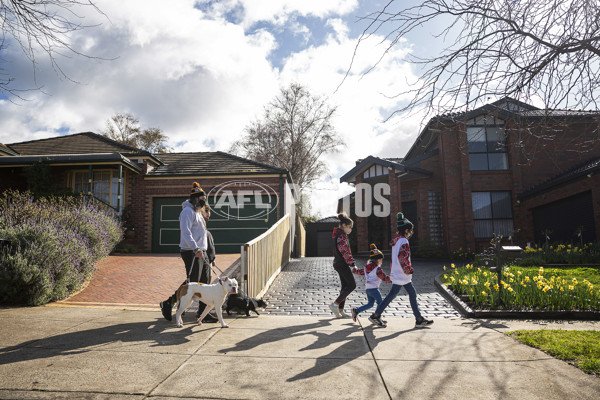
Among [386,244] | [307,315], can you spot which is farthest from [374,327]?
[386,244]

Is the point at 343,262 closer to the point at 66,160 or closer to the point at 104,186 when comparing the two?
the point at 104,186

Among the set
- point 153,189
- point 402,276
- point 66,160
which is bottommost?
point 402,276

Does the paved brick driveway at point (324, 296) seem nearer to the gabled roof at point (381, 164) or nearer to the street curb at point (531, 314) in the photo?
the street curb at point (531, 314)

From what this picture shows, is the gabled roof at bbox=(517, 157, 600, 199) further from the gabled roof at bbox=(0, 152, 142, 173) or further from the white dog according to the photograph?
the gabled roof at bbox=(0, 152, 142, 173)

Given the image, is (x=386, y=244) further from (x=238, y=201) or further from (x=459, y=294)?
(x=459, y=294)

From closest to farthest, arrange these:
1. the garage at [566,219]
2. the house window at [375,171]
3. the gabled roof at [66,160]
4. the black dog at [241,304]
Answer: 1. the black dog at [241,304]
2. the garage at [566,219]
3. the gabled roof at [66,160]
4. the house window at [375,171]

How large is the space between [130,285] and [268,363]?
235 inches

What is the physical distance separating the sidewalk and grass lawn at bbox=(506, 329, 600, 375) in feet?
0.45

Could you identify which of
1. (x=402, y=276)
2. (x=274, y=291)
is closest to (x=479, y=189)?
(x=274, y=291)

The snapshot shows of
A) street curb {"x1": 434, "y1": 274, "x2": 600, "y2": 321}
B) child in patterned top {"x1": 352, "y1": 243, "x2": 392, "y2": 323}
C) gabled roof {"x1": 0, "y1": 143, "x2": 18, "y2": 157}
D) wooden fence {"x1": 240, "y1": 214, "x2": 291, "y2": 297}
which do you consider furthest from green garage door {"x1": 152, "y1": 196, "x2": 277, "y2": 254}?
street curb {"x1": 434, "y1": 274, "x2": 600, "y2": 321}

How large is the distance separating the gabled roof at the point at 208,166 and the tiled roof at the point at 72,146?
1525 millimetres

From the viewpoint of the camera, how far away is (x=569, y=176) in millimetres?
13320

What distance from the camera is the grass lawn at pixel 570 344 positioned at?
3.50 m

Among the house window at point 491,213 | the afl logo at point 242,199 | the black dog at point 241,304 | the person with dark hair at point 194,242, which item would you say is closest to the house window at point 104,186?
the afl logo at point 242,199
